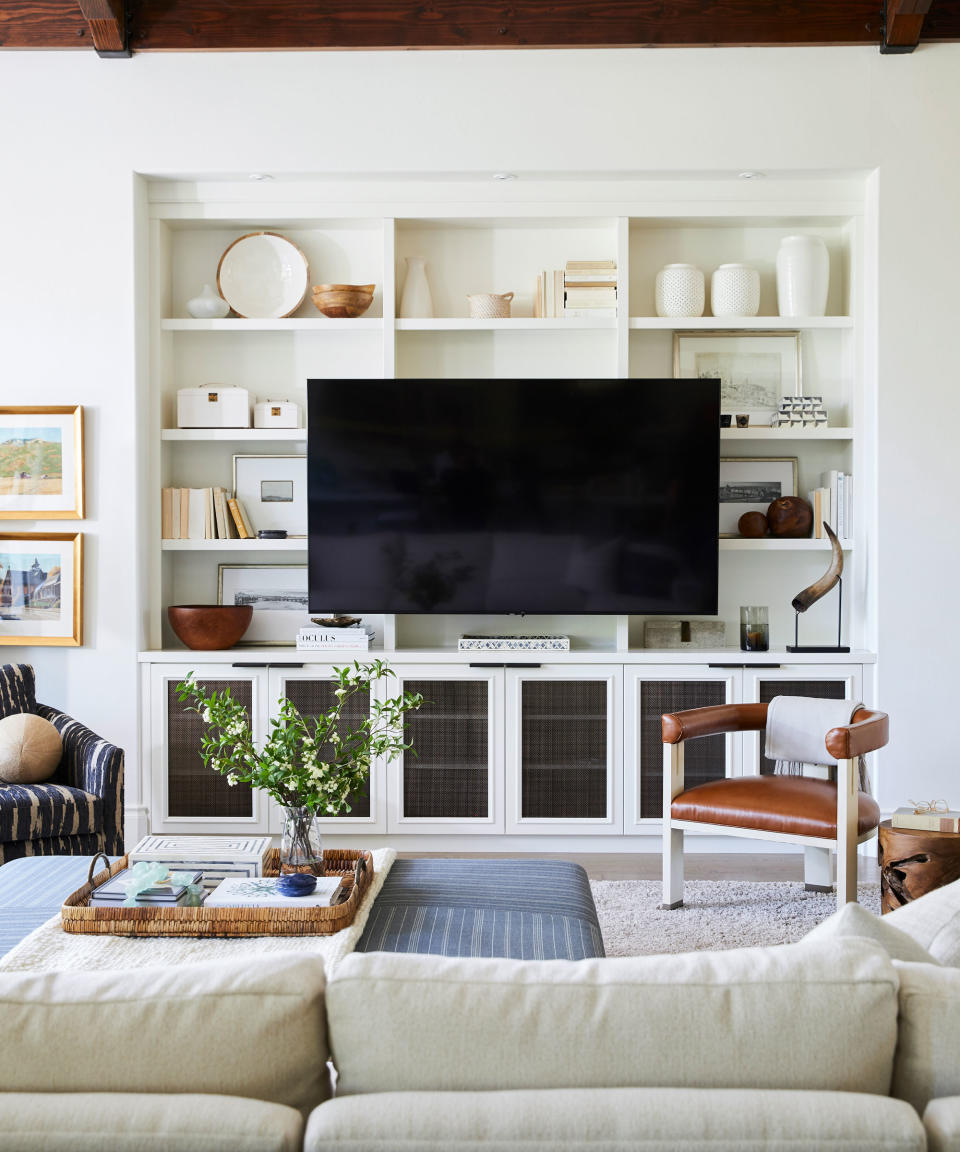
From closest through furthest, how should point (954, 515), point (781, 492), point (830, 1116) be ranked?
point (830, 1116) → point (954, 515) → point (781, 492)

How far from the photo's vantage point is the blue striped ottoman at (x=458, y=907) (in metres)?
2.14

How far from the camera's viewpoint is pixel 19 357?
4.49 meters

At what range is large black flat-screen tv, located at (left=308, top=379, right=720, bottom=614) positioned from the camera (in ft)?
14.6

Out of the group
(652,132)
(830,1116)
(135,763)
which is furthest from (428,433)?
(830,1116)

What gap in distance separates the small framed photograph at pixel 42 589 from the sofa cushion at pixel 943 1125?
4.07 metres

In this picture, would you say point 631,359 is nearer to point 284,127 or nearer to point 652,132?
point 652,132

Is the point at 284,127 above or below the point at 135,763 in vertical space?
above

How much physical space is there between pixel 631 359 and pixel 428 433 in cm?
101

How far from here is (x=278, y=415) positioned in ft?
15.3

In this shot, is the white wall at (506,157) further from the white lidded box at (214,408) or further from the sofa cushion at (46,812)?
the sofa cushion at (46,812)

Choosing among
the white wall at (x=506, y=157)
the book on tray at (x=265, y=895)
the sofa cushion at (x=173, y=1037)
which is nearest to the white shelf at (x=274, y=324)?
the white wall at (x=506, y=157)

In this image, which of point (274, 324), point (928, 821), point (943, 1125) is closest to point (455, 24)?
point (274, 324)

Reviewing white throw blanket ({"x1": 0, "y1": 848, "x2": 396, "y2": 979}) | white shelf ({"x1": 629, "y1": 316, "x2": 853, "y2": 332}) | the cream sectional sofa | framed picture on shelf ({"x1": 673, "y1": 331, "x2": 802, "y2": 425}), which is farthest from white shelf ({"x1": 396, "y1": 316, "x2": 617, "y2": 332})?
the cream sectional sofa

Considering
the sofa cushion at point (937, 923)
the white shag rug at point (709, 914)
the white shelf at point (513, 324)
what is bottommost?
the white shag rug at point (709, 914)
